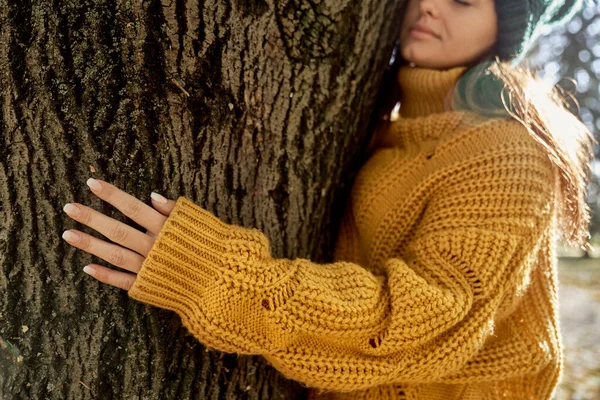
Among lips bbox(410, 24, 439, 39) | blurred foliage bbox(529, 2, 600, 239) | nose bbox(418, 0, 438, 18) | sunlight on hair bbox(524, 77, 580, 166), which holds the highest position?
nose bbox(418, 0, 438, 18)

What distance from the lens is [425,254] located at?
4.87ft

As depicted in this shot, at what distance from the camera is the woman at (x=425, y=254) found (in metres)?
1.34

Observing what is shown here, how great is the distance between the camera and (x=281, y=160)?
1583mm

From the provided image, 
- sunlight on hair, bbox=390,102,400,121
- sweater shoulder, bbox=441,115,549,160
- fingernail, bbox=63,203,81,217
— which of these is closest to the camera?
fingernail, bbox=63,203,81,217

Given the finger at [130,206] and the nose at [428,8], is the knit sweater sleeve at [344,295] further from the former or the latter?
the nose at [428,8]

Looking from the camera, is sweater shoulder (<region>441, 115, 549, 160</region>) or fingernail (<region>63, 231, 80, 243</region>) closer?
fingernail (<region>63, 231, 80, 243</region>)

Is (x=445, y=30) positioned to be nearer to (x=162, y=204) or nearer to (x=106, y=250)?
(x=162, y=204)

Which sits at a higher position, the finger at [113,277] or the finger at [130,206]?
the finger at [130,206]

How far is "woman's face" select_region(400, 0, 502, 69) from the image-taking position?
6.10 feet

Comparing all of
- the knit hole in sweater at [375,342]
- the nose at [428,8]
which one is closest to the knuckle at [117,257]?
the knit hole in sweater at [375,342]

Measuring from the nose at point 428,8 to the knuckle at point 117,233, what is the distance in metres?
1.25

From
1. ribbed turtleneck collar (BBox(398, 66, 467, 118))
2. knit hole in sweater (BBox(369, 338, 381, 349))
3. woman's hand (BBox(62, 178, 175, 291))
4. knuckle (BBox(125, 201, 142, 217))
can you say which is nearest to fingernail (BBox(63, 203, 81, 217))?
woman's hand (BBox(62, 178, 175, 291))

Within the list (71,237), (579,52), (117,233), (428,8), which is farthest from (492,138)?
(579,52)

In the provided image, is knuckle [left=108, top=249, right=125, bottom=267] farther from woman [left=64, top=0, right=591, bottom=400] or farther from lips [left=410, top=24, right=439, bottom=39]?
lips [left=410, top=24, right=439, bottom=39]
